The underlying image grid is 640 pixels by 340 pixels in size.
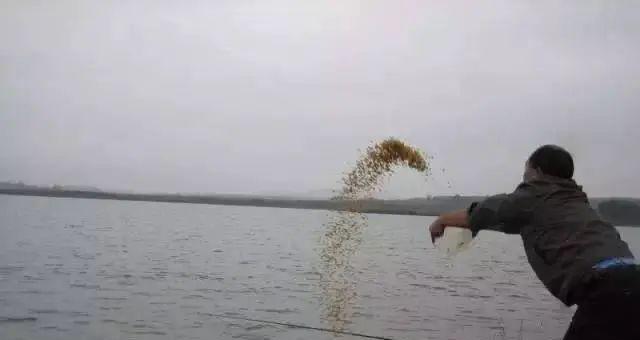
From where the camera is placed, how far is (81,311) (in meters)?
13.2

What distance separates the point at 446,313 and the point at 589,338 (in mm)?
11404

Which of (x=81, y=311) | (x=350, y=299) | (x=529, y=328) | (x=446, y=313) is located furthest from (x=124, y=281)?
(x=529, y=328)

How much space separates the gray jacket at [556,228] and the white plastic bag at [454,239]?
0.24m

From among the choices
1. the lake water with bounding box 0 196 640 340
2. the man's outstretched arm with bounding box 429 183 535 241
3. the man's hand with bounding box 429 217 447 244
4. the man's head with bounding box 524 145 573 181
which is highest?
the man's head with bounding box 524 145 573 181

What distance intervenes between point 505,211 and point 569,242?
1.24 ft

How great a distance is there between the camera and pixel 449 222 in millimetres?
3816

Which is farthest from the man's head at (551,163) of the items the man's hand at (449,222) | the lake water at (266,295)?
the lake water at (266,295)

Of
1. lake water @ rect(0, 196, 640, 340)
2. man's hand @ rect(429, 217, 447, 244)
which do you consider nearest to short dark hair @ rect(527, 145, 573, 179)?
man's hand @ rect(429, 217, 447, 244)

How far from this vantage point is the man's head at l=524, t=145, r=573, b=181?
12.3 feet

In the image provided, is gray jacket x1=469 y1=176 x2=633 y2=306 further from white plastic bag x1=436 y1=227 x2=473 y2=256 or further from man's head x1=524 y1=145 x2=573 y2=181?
white plastic bag x1=436 y1=227 x2=473 y2=256

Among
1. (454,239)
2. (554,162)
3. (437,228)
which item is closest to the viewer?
(554,162)

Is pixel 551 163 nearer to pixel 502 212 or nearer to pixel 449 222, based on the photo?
pixel 502 212

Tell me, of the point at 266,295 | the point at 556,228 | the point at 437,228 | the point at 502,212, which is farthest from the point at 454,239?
the point at 266,295

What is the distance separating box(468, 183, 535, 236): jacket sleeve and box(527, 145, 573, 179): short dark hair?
18 centimetres
